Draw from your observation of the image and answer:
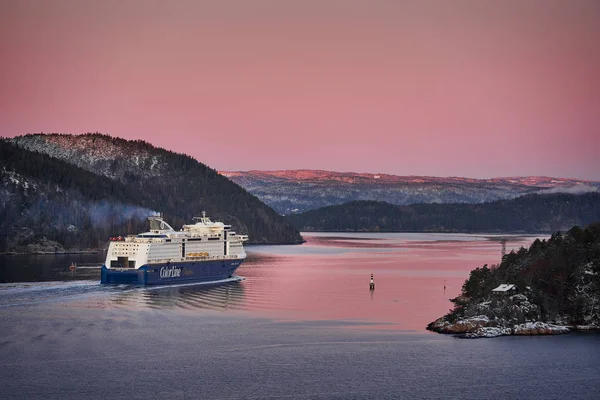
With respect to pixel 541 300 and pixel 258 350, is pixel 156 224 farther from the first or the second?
pixel 541 300

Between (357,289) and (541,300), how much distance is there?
31356 mm

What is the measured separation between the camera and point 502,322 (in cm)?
5766

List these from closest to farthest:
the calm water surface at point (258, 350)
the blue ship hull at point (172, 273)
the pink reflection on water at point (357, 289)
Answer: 1. the calm water surface at point (258, 350)
2. the pink reflection on water at point (357, 289)
3. the blue ship hull at point (172, 273)

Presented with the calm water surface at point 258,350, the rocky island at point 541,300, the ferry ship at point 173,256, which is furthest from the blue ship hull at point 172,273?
the rocky island at point 541,300

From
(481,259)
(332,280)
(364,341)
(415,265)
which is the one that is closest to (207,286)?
(332,280)

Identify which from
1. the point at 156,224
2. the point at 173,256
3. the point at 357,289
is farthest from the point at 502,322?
the point at 156,224

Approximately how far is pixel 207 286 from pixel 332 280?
673 inches

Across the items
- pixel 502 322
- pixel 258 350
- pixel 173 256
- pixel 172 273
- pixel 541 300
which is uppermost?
pixel 173 256

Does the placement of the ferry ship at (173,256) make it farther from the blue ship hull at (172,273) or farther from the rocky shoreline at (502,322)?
the rocky shoreline at (502,322)

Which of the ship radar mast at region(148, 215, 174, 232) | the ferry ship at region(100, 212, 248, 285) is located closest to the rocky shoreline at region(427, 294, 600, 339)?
the ferry ship at region(100, 212, 248, 285)

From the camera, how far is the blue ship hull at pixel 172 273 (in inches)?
3425

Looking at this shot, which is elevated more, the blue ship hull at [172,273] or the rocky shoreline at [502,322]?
the blue ship hull at [172,273]

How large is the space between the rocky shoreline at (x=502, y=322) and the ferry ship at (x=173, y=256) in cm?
3830

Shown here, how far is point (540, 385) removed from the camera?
1784 inches
